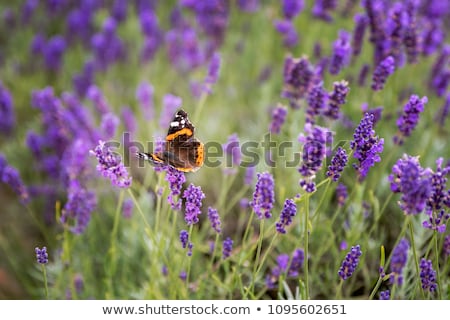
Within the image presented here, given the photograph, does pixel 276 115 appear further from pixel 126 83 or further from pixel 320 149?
pixel 126 83

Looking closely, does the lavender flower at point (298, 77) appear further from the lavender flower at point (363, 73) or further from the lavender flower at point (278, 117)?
the lavender flower at point (363, 73)

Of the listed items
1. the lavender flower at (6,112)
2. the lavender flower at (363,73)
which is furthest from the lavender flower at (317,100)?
the lavender flower at (6,112)

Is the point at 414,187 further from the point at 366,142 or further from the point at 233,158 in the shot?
the point at 233,158

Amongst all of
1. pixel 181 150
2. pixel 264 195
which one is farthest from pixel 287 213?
pixel 181 150

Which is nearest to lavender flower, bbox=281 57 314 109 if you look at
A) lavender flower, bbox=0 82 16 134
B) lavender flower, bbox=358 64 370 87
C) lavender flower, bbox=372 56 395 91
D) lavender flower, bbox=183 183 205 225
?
lavender flower, bbox=372 56 395 91

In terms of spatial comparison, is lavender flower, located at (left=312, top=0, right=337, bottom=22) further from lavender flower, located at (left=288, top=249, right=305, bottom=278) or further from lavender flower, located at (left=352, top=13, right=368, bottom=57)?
lavender flower, located at (left=288, top=249, right=305, bottom=278)

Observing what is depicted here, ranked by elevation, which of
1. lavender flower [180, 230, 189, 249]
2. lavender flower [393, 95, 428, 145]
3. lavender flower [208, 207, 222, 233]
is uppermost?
lavender flower [393, 95, 428, 145]
